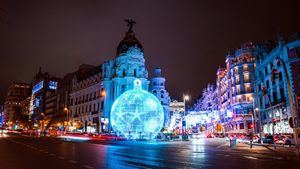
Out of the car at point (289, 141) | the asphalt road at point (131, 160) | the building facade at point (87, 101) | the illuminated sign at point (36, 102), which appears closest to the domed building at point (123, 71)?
the building facade at point (87, 101)

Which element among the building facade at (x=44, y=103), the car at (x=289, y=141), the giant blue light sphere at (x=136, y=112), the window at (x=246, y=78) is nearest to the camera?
the car at (x=289, y=141)

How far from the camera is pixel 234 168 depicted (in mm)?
12719

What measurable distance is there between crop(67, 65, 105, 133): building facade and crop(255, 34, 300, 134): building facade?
142 ft

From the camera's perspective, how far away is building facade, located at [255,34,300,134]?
45625 millimetres

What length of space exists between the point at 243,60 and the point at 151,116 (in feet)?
143

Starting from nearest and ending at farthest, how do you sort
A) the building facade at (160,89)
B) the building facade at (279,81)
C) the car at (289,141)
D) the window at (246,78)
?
the car at (289,141), the building facade at (279,81), the window at (246,78), the building facade at (160,89)

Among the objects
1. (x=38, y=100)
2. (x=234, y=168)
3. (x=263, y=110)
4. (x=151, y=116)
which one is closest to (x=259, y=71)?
(x=263, y=110)

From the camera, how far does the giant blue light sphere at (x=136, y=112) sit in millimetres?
42406

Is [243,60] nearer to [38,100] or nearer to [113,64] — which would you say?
[113,64]

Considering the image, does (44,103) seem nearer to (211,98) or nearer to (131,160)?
(211,98)

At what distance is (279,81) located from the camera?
167 ft

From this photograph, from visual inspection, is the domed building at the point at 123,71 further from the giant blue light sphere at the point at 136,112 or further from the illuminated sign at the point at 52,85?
the illuminated sign at the point at 52,85

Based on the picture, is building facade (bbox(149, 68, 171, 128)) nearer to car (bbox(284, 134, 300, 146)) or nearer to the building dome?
the building dome

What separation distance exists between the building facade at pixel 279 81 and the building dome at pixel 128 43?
34.5 m
